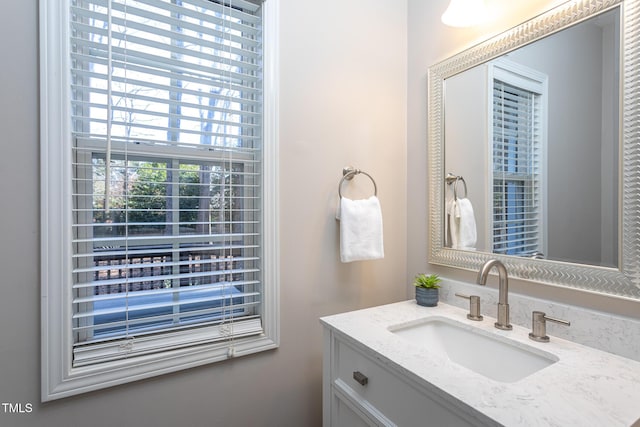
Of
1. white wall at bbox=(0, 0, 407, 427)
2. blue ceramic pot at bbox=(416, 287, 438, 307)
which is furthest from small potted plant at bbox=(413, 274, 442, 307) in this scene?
white wall at bbox=(0, 0, 407, 427)

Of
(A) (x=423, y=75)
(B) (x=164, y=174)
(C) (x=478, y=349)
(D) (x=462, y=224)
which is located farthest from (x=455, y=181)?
(B) (x=164, y=174)

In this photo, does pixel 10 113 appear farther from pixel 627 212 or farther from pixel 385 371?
pixel 627 212

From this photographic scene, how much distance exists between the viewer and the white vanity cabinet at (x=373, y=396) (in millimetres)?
699

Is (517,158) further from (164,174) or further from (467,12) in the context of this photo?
(164,174)

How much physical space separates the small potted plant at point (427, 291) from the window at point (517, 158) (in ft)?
0.91

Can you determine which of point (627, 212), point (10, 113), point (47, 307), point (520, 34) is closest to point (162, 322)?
point (47, 307)

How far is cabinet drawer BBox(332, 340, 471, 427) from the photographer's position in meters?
0.72

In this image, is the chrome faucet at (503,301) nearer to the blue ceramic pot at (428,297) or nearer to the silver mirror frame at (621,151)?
the silver mirror frame at (621,151)

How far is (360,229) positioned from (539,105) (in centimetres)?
78

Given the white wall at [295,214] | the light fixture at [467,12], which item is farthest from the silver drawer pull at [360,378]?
the light fixture at [467,12]

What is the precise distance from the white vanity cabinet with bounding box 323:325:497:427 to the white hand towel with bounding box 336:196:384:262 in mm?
355

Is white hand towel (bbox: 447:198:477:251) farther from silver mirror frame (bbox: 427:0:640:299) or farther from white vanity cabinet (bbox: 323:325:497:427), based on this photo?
white vanity cabinet (bbox: 323:325:497:427)

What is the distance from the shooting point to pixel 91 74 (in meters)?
0.95

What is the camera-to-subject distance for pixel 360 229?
4.32 feet
